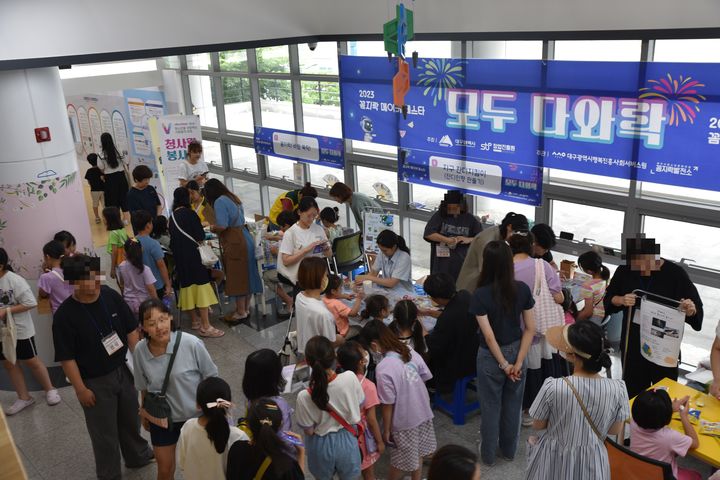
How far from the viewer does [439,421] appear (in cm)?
488

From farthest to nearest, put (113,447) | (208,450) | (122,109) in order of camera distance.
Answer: (122,109) → (113,447) → (208,450)

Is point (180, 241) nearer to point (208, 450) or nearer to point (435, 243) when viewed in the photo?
point (435, 243)

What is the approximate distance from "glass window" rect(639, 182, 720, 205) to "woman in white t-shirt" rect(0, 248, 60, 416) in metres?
5.31

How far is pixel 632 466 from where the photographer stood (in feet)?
9.98

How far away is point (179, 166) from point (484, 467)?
5817 mm

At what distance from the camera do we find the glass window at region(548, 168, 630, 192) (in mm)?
5777

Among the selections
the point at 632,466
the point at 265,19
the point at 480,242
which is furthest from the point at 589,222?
the point at 265,19

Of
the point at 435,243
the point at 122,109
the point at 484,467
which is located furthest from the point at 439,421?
the point at 122,109

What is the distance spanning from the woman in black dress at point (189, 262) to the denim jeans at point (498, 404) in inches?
131

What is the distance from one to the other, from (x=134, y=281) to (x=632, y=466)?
14.1ft

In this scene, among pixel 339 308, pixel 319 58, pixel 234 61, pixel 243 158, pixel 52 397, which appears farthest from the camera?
pixel 243 158

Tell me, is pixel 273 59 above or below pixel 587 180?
above

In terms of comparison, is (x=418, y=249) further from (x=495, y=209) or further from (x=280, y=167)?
(x=280, y=167)

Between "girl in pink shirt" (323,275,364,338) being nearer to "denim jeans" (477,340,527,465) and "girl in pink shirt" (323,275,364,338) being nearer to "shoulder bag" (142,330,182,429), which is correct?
"denim jeans" (477,340,527,465)
